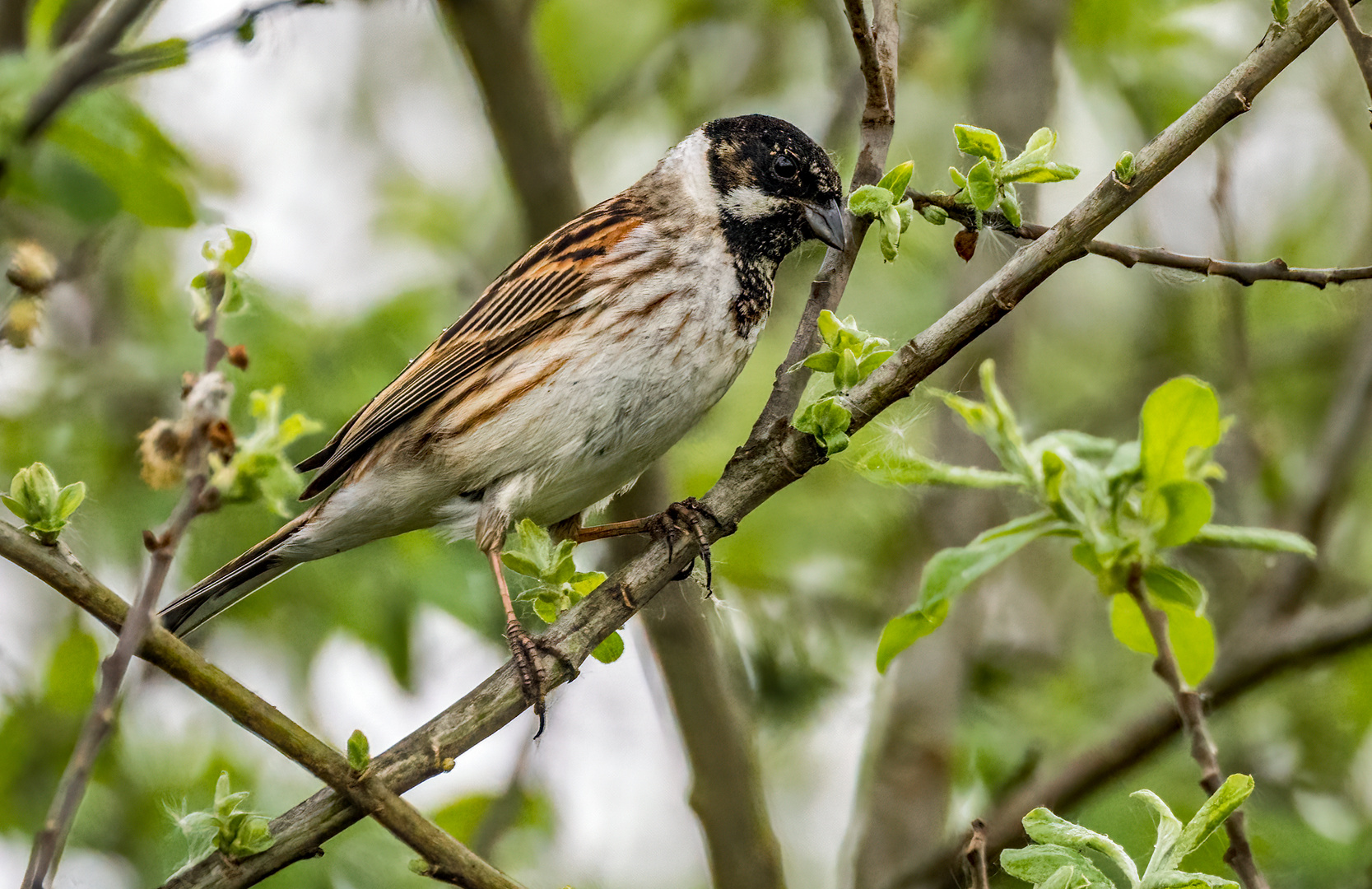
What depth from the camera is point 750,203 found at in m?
4.52

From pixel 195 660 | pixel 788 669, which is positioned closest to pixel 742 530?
pixel 788 669

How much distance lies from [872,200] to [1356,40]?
3.03 feet

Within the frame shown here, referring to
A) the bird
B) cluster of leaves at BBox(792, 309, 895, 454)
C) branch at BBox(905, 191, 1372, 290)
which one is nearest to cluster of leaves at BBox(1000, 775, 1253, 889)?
cluster of leaves at BBox(792, 309, 895, 454)

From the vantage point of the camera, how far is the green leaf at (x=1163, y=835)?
2150mm

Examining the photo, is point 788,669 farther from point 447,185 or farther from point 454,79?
point 454,79

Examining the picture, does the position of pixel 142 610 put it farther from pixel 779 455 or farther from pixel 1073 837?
pixel 1073 837

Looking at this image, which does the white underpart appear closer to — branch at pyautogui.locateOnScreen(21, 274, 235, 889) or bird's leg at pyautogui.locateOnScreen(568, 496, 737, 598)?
bird's leg at pyautogui.locateOnScreen(568, 496, 737, 598)

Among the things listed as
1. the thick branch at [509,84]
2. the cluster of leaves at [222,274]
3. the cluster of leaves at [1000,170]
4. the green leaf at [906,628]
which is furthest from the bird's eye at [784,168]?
the cluster of leaves at [222,274]

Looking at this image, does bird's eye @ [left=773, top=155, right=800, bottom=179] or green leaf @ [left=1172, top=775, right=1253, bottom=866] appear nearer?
green leaf @ [left=1172, top=775, right=1253, bottom=866]

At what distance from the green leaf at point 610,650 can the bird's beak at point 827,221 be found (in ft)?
4.88

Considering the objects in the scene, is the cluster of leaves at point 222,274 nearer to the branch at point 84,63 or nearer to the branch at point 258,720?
the branch at point 258,720

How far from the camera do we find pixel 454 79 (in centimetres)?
843

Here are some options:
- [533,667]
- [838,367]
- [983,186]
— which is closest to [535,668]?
[533,667]

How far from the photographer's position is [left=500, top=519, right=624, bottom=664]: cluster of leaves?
2.90 metres
